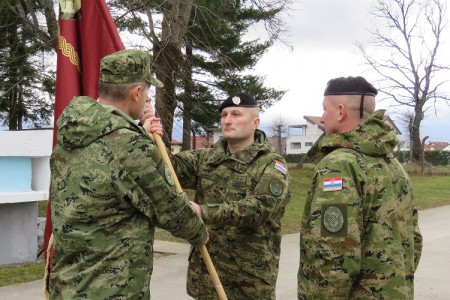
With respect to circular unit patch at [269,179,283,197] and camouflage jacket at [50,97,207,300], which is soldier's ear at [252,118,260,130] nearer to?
circular unit patch at [269,179,283,197]

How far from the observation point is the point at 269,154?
348 centimetres

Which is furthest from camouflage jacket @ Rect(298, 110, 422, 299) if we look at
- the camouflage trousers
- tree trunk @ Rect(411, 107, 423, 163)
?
tree trunk @ Rect(411, 107, 423, 163)

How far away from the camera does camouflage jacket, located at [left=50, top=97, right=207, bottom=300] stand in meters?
2.28

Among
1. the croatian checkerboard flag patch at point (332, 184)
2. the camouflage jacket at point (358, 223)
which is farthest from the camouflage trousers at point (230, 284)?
the croatian checkerboard flag patch at point (332, 184)

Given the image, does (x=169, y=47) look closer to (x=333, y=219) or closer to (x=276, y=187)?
(x=276, y=187)

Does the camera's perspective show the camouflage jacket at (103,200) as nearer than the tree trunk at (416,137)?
Yes

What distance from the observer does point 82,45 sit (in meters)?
3.84

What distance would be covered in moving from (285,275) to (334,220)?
4768 mm

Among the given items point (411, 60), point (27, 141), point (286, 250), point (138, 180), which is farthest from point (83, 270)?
point (411, 60)

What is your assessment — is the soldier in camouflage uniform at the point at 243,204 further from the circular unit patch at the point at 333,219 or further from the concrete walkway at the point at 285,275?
the concrete walkway at the point at 285,275

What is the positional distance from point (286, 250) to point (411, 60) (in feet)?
116

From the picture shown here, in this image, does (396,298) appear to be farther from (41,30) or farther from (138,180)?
(41,30)

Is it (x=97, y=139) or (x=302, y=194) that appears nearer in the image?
(x=97, y=139)

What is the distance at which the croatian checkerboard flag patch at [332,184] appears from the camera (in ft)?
7.91
